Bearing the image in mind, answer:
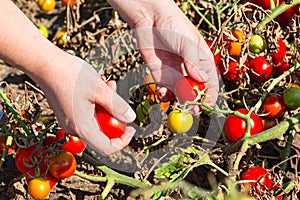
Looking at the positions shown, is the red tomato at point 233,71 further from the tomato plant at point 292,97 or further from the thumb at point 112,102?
the thumb at point 112,102

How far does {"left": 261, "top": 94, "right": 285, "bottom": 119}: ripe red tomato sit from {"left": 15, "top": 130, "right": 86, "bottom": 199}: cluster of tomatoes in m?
0.62

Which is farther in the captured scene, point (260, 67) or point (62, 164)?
point (260, 67)

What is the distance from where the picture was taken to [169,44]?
6.27 ft

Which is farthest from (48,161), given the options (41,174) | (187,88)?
(187,88)

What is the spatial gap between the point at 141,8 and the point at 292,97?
574 mm

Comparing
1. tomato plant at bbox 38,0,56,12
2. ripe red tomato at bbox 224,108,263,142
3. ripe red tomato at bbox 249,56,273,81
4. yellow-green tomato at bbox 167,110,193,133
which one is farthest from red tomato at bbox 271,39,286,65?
tomato plant at bbox 38,0,56,12

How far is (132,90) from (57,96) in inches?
28.5

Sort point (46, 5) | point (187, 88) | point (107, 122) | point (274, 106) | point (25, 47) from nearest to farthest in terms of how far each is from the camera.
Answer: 1. point (25, 47)
2. point (107, 122)
3. point (187, 88)
4. point (274, 106)
5. point (46, 5)

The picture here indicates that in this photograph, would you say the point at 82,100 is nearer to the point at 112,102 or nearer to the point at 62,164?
the point at 112,102

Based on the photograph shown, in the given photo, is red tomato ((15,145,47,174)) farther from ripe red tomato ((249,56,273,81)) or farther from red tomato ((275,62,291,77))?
red tomato ((275,62,291,77))

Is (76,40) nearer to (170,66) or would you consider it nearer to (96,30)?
(96,30)

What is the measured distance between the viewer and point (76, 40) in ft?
8.96

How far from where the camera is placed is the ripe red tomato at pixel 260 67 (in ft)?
6.84

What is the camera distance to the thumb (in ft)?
5.22
